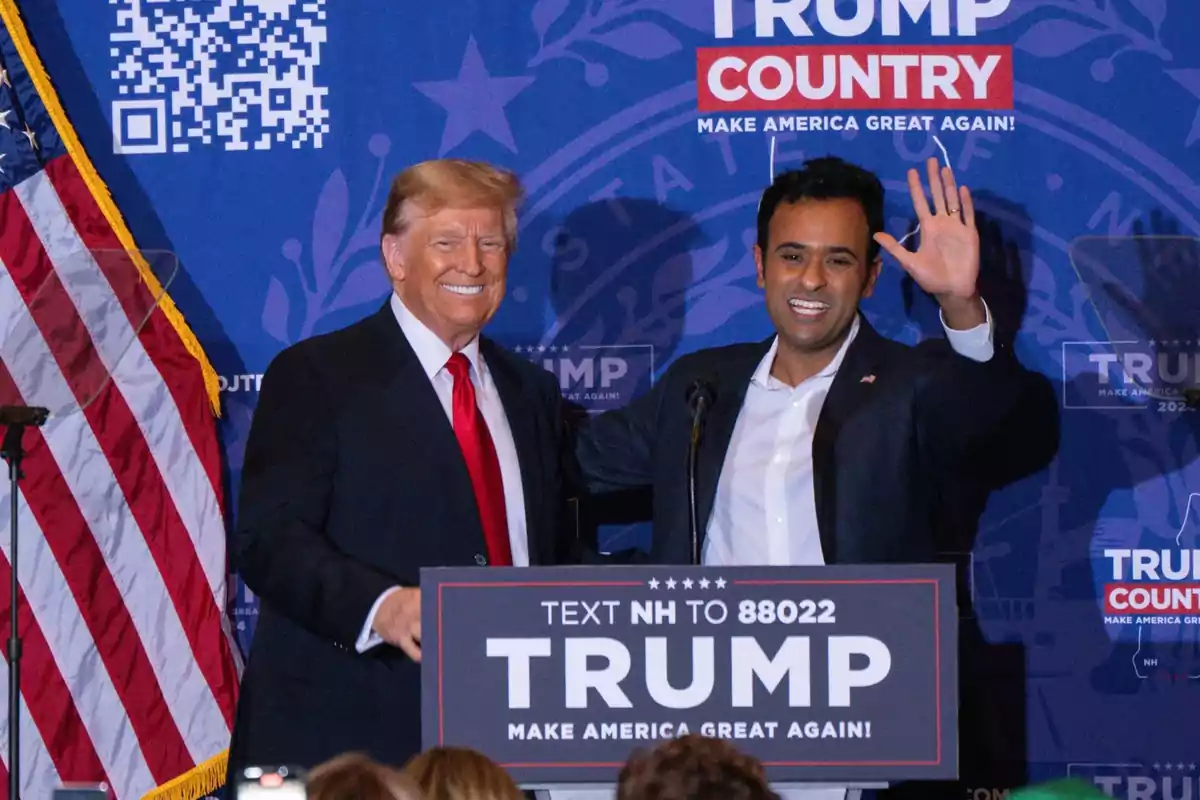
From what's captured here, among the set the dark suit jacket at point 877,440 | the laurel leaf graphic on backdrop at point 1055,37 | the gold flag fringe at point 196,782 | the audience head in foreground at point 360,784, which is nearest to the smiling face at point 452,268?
the dark suit jacket at point 877,440

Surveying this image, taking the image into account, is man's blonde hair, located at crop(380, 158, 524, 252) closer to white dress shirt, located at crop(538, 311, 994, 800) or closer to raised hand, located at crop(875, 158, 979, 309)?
white dress shirt, located at crop(538, 311, 994, 800)

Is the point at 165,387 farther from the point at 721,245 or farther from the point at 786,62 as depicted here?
the point at 786,62

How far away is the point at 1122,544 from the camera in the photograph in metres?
4.82

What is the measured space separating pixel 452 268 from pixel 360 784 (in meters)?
2.03

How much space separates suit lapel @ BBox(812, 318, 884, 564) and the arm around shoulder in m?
1.06

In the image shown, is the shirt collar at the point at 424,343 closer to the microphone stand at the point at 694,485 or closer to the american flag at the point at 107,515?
the microphone stand at the point at 694,485

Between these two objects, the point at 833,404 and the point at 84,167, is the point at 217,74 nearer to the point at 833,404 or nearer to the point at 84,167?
the point at 84,167

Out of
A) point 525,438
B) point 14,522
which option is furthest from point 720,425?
point 14,522

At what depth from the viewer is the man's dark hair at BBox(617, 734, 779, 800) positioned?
7.30ft

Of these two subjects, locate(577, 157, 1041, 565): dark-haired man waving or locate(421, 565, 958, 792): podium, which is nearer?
locate(421, 565, 958, 792): podium

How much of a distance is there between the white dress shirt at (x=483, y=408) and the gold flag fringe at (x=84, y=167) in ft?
3.26

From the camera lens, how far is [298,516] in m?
3.77

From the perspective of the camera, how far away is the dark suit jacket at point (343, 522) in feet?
12.4

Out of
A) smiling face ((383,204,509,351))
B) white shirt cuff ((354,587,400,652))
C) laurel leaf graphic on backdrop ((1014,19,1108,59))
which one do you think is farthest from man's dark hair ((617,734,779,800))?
laurel leaf graphic on backdrop ((1014,19,1108,59))
